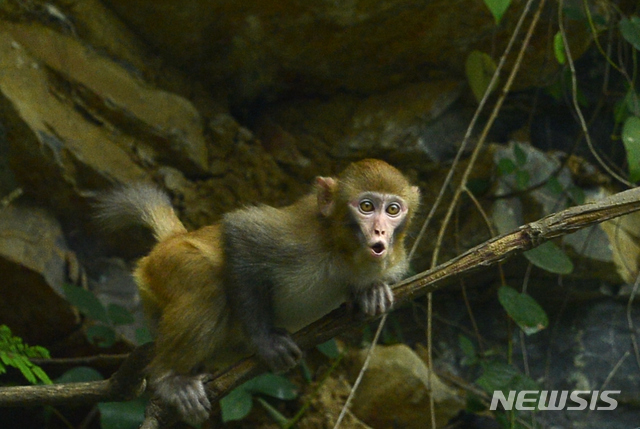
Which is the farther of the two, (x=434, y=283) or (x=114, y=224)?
(x=114, y=224)

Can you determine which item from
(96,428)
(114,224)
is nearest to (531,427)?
(114,224)

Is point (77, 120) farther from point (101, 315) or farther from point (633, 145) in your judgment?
point (633, 145)

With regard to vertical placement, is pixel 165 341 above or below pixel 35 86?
below

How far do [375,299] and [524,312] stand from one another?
1.36m

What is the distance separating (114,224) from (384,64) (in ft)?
10.9

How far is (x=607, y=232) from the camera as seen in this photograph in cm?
663

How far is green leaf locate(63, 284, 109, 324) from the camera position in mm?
5777

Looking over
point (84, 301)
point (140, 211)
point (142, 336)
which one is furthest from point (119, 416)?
point (140, 211)

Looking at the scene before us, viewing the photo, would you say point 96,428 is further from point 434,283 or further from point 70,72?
point 434,283

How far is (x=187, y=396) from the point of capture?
400cm

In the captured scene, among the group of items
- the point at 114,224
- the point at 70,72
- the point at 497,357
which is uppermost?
the point at 70,72

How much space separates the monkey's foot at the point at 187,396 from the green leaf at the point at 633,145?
9.76 ft

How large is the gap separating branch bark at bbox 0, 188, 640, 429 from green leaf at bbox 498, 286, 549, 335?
132cm

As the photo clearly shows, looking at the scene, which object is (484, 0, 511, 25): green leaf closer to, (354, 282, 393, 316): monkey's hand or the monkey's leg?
(354, 282, 393, 316): monkey's hand
